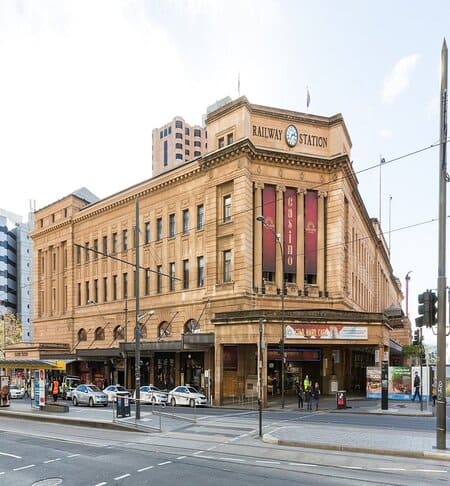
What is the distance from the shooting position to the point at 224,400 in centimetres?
3975

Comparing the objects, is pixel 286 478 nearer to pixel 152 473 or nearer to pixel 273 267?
pixel 152 473

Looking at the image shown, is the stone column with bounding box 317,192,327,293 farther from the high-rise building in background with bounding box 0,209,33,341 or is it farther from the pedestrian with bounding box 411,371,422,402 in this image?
the high-rise building in background with bounding box 0,209,33,341

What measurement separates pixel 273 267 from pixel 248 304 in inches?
157

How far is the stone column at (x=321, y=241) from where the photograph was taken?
147 ft

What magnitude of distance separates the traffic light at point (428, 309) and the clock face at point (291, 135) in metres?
28.2

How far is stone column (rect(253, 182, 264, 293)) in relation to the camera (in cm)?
4319

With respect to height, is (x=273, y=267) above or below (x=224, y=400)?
above

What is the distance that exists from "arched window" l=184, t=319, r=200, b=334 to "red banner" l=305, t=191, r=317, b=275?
34.5ft

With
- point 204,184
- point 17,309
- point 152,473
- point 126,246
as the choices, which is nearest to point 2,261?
point 17,309

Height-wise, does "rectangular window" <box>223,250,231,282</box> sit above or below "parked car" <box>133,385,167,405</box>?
above

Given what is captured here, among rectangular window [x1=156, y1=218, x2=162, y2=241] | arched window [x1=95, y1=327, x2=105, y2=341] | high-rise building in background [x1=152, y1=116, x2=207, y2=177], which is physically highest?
high-rise building in background [x1=152, y1=116, x2=207, y2=177]

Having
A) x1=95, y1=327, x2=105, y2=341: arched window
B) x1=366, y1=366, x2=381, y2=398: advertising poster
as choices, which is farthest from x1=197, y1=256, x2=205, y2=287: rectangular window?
x1=95, y1=327, x2=105, y2=341: arched window

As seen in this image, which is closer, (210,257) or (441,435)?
(441,435)

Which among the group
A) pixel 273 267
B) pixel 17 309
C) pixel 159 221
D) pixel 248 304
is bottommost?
pixel 17 309
